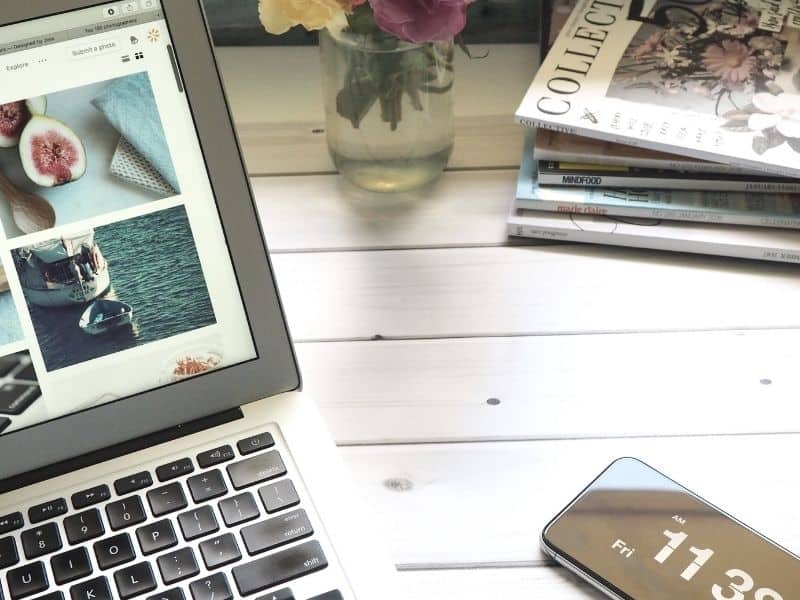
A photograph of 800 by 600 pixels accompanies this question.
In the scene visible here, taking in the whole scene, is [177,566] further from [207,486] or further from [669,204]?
[669,204]

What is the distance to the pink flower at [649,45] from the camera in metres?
0.82

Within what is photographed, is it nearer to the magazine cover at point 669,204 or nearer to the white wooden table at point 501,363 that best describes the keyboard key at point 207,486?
the white wooden table at point 501,363

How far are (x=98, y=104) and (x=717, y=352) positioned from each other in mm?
410

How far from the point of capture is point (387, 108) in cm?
78

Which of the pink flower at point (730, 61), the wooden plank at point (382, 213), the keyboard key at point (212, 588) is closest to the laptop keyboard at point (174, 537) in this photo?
the keyboard key at point (212, 588)

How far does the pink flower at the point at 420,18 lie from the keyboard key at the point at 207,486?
1.06 feet

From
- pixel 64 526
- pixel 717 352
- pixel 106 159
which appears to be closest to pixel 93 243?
pixel 106 159

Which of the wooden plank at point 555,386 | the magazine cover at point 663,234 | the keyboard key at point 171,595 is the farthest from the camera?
the magazine cover at point 663,234

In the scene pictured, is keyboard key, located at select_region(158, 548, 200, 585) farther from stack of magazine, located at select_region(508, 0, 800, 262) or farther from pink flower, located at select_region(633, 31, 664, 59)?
pink flower, located at select_region(633, 31, 664, 59)

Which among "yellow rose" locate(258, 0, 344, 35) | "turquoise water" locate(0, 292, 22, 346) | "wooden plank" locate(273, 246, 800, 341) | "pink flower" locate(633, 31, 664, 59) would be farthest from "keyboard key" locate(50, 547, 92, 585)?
"pink flower" locate(633, 31, 664, 59)

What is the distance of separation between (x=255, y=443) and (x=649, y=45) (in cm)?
48

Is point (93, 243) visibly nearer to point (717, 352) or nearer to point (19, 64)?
point (19, 64)

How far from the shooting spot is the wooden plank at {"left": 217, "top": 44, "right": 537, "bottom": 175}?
86 centimetres

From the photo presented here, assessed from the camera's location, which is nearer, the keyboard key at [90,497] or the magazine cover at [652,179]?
the keyboard key at [90,497]
